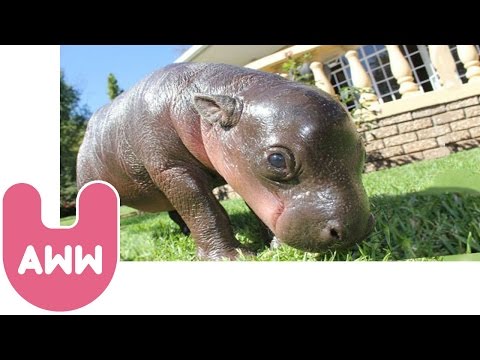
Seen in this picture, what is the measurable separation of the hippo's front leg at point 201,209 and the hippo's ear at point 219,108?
420 mm

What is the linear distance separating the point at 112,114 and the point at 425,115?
455cm

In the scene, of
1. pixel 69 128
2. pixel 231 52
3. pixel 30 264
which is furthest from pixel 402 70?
pixel 69 128

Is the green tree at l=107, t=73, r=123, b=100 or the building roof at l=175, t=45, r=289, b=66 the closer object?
the building roof at l=175, t=45, r=289, b=66

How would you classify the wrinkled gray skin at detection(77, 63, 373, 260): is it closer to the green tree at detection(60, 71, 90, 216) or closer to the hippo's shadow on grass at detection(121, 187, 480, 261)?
the hippo's shadow on grass at detection(121, 187, 480, 261)

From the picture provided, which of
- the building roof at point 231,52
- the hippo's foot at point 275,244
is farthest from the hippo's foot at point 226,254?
the building roof at point 231,52

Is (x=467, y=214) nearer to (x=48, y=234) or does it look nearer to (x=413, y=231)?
(x=413, y=231)

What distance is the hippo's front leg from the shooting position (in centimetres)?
254

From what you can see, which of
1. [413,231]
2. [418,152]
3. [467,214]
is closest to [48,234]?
[413,231]

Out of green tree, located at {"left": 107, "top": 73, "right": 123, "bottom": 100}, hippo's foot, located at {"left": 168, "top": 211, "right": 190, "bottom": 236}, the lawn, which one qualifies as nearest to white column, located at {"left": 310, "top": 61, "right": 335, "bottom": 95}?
the lawn

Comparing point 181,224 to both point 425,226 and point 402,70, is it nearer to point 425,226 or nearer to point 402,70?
point 425,226

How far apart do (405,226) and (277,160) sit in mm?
1291

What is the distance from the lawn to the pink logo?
2.96 ft

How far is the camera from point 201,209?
2.55m

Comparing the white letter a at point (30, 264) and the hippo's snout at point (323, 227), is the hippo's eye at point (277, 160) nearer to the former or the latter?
the hippo's snout at point (323, 227)
